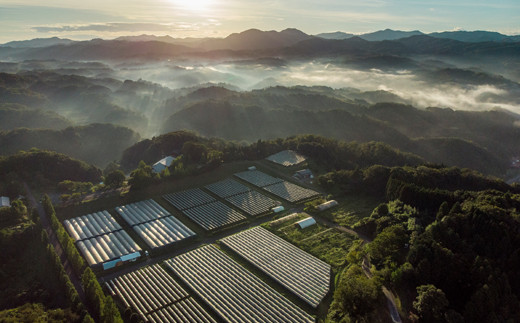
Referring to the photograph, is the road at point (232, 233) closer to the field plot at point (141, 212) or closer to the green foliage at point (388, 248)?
the green foliage at point (388, 248)

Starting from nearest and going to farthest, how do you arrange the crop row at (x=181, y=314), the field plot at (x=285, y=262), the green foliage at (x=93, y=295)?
the crop row at (x=181, y=314) → the green foliage at (x=93, y=295) → the field plot at (x=285, y=262)

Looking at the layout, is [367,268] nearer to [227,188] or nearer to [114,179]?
[227,188]

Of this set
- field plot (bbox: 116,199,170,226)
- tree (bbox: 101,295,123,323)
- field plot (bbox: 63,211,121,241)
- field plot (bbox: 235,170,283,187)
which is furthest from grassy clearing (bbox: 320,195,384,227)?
tree (bbox: 101,295,123,323)

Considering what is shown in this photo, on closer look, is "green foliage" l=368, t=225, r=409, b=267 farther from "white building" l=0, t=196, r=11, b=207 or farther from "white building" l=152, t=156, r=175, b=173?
"white building" l=0, t=196, r=11, b=207

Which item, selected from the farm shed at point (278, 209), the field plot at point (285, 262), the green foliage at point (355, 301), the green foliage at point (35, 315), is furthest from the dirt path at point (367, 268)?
the green foliage at point (35, 315)

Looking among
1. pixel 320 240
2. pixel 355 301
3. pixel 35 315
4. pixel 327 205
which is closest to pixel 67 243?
pixel 35 315

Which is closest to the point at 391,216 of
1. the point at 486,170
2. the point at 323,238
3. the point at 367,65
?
the point at 323,238
